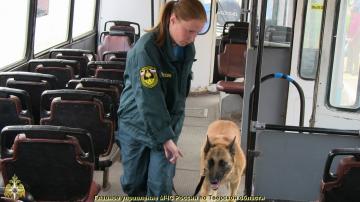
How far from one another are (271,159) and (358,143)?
50cm

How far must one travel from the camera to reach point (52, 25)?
7.39 meters

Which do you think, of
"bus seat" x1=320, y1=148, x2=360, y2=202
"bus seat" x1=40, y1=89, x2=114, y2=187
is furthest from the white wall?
"bus seat" x1=320, y1=148, x2=360, y2=202

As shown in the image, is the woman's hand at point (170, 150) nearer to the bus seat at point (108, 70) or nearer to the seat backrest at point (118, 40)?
the bus seat at point (108, 70)

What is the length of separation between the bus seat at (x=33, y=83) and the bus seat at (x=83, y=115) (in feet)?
1.27

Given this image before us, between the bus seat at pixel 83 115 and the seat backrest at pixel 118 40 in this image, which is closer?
the bus seat at pixel 83 115

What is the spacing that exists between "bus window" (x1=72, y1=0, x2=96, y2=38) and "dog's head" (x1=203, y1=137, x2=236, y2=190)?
4.72m

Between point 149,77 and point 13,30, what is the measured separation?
12.4ft

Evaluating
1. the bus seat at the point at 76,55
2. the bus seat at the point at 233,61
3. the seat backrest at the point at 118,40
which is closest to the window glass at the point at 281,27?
the bus seat at the point at 76,55

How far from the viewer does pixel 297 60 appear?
4.34 m

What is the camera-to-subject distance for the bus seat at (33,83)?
4.07m

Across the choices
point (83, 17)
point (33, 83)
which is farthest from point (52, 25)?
point (33, 83)

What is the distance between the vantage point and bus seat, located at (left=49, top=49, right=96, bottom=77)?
5.93 m

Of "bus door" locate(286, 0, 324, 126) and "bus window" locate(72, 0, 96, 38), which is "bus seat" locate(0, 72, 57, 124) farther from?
"bus window" locate(72, 0, 96, 38)

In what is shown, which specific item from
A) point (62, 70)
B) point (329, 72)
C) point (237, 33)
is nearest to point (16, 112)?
point (62, 70)
